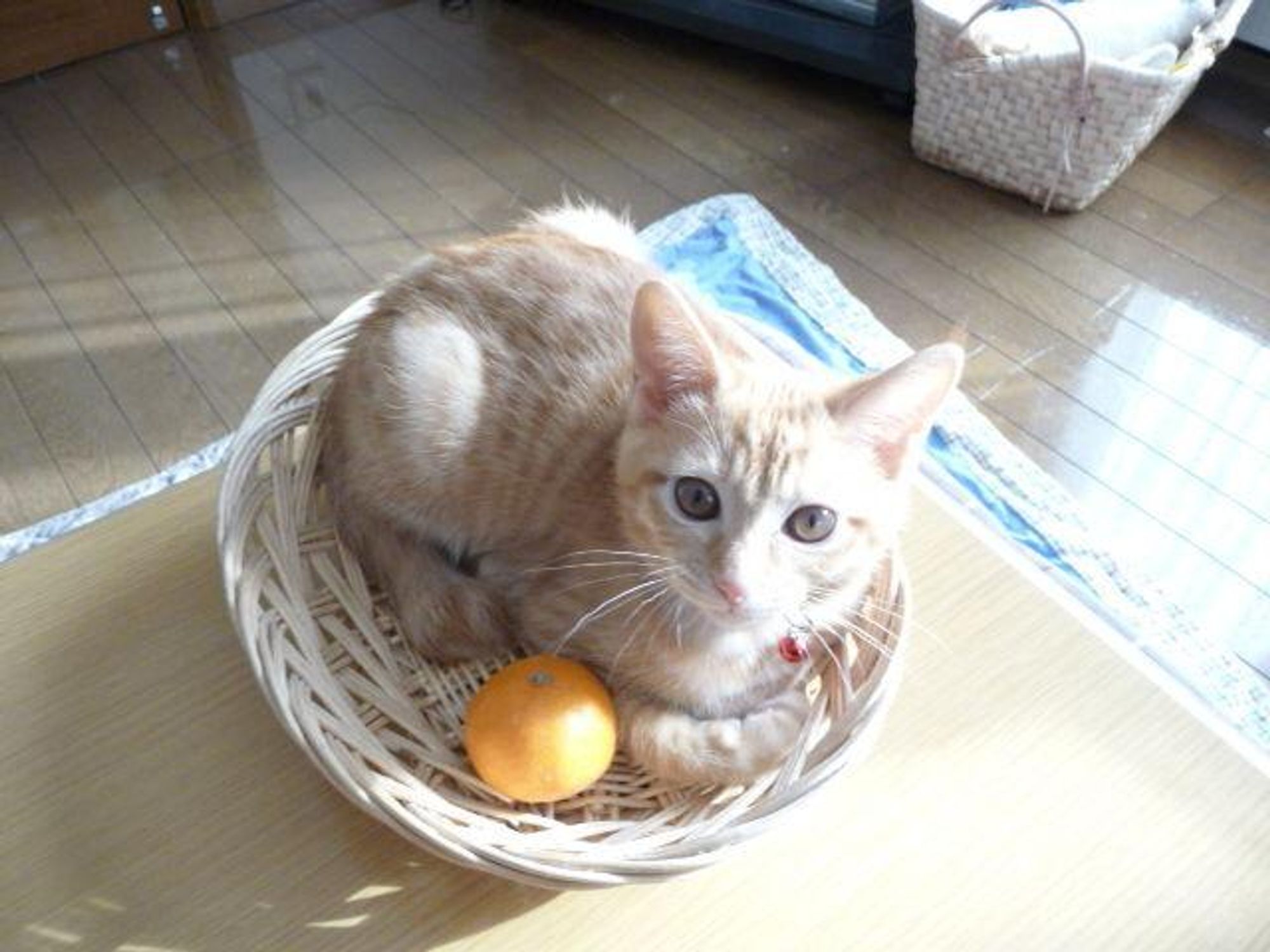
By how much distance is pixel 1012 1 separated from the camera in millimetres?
1874

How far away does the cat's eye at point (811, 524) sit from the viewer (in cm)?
81

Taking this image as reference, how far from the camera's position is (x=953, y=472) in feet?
5.08

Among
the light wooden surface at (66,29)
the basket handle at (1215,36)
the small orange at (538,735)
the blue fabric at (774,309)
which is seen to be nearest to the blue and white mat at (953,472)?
the blue fabric at (774,309)

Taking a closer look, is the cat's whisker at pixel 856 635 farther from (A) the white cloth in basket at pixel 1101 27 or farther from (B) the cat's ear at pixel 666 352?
(A) the white cloth in basket at pixel 1101 27

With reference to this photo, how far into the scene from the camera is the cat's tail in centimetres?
126

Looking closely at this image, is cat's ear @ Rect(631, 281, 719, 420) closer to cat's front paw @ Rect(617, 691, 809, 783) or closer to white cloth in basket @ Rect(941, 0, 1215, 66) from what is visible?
cat's front paw @ Rect(617, 691, 809, 783)

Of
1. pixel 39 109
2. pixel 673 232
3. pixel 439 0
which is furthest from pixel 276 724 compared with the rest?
pixel 439 0

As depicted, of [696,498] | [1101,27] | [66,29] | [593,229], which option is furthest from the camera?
[66,29]

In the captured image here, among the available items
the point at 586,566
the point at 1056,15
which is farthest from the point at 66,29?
the point at 586,566

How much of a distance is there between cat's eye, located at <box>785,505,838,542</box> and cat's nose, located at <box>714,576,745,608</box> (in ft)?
0.24

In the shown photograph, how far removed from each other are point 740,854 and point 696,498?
28 centimetres

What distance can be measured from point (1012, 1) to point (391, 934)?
1921mm

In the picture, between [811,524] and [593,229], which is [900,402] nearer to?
[811,524]

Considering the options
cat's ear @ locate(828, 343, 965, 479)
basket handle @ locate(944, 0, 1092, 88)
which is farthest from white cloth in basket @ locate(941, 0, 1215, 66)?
cat's ear @ locate(828, 343, 965, 479)
